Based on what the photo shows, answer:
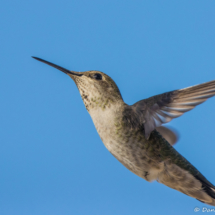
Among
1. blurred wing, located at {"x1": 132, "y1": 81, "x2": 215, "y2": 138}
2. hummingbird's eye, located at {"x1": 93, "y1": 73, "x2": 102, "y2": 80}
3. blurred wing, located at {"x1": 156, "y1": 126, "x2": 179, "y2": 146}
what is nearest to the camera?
blurred wing, located at {"x1": 132, "y1": 81, "x2": 215, "y2": 138}

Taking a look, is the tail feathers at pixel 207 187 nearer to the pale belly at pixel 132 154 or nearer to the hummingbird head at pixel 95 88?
the pale belly at pixel 132 154

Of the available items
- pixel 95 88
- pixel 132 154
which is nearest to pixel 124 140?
pixel 132 154

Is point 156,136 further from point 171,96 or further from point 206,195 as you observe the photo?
point 206,195

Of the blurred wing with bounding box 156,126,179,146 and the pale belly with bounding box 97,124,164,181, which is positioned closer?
the pale belly with bounding box 97,124,164,181

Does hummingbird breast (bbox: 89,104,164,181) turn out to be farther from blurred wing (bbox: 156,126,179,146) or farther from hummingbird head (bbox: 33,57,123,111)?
blurred wing (bbox: 156,126,179,146)

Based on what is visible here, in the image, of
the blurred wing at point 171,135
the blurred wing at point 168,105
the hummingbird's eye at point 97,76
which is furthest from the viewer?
the blurred wing at point 171,135

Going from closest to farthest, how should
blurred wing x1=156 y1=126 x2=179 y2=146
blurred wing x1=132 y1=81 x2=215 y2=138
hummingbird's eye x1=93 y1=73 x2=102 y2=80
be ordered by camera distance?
blurred wing x1=132 y1=81 x2=215 y2=138, hummingbird's eye x1=93 y1=73 x2=102 y2=80, blurred wing x1=156 y1=126 x2=179 y2=146

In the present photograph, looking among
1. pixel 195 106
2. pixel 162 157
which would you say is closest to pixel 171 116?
pixel 195 106

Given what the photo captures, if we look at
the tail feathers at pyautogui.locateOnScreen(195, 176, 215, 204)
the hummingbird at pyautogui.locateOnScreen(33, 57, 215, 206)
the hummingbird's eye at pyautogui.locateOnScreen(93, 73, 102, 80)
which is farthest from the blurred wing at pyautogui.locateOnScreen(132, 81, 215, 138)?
the tail feathers at pyautogui.locateOnScreen(195, 176, 215, 204)

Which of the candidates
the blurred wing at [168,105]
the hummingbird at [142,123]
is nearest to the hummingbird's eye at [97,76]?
the hummingbird at [142,123]

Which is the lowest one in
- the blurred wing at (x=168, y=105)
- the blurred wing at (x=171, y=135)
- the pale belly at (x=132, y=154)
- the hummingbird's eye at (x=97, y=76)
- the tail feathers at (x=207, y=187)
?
the tail feathers at (x=207, y=187)
